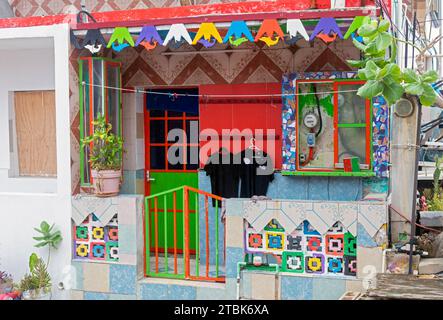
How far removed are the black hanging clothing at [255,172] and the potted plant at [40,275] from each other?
2.62 m

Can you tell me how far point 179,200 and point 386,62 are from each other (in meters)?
4.33

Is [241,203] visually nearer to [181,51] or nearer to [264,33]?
[264,33]

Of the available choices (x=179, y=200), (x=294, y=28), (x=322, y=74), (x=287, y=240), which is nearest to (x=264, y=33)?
(x=294, y=28)

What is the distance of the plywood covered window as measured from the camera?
9.88 m

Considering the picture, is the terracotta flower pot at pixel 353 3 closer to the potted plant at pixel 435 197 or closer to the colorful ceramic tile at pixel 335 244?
the colorful ceramic tile at pixel 335 244

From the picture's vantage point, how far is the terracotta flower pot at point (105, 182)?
842cm

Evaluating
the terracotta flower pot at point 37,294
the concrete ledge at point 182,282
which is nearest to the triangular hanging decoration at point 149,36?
the concrete ledge at point 182,282

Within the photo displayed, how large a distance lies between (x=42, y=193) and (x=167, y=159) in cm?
188

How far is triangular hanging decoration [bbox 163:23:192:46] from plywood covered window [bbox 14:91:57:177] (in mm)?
2721

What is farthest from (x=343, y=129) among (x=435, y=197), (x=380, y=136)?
(x=435, y=197)

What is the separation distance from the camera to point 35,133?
10.0m

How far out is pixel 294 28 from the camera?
7535 mm

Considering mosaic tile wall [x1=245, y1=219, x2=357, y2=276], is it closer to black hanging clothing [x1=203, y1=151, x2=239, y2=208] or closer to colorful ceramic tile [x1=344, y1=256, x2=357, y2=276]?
colorful ceramic tile [x1=344, y1=256, x2=357, y2=276]

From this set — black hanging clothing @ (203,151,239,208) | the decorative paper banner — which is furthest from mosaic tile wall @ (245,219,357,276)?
the decorative paper banner
